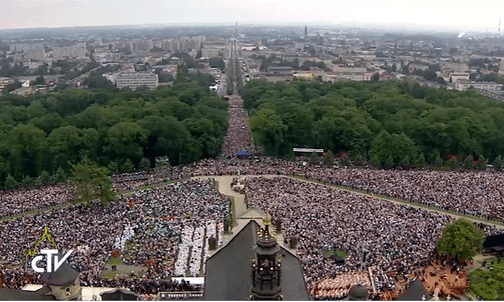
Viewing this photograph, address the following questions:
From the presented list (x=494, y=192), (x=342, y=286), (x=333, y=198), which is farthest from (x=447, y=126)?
(x=342, y=286)

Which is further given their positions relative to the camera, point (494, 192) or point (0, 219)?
point (494, 192)

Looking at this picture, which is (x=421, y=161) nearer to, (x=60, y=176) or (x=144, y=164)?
(x=144, y=164)

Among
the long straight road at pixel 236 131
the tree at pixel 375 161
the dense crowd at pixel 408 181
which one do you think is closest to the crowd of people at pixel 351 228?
the dense crowd at pixel 408 181

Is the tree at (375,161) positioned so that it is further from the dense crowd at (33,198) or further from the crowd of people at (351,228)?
the dense crowd at (33,198)

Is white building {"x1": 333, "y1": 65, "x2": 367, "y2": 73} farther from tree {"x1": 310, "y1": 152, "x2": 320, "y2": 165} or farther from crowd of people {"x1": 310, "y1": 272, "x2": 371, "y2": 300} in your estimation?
crowd of people {"x1": 310, "y1": 272, "x2": 371, "y2": 300}

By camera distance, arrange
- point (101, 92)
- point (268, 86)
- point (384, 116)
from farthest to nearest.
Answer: point (268, 86) < point (101, 92) < point (384, 116)

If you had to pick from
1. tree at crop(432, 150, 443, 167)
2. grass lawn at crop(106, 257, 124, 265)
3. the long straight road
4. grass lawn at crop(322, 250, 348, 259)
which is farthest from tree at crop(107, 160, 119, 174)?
tree at crop(432, 150, 443, 167)

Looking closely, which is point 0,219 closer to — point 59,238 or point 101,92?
point 59,238
